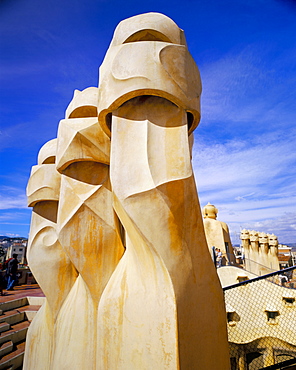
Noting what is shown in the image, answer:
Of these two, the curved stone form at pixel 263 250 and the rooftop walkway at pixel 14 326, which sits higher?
the curved stone form at pixel 263 250

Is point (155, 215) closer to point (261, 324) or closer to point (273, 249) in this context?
point (261, 324)

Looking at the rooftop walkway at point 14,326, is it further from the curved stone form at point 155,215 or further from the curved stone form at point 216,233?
the curved stone form at point 216,233

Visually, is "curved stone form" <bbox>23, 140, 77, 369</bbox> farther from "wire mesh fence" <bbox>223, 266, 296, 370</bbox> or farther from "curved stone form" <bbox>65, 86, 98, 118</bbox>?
"wire mesh fence" <bbox>223, 266, 296, 370</bbox>

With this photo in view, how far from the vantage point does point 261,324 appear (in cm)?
795

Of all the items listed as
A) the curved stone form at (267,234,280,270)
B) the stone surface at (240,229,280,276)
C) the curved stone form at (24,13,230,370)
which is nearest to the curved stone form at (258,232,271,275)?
the stone surface at (240,229,280,276)

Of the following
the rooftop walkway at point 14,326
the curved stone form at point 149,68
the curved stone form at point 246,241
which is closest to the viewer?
the curved stone form at point 149,68

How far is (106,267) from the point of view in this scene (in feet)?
13.1

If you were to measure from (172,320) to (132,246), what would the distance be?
0.88 metres

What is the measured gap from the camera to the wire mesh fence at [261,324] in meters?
6.96

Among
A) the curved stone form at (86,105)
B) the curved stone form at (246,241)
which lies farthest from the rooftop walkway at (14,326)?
the curved stone form at (246,241)

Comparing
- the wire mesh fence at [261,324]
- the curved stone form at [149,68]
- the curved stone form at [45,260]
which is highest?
the curved stone form at [149,68]

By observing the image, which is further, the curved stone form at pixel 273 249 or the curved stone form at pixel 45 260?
the curved stone form at pixel 273 249

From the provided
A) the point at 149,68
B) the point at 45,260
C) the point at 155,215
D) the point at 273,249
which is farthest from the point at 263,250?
the point at 149,68

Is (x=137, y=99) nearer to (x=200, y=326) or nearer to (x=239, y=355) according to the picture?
(x=200, y=326)
